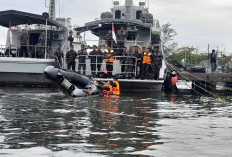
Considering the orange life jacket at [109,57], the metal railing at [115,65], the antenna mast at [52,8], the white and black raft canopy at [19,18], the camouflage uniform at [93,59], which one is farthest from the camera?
the antenna mast at [52,8]

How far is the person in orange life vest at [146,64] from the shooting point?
21250 millimetres

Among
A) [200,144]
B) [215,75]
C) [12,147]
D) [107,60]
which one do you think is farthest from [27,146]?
Result: [215,75]

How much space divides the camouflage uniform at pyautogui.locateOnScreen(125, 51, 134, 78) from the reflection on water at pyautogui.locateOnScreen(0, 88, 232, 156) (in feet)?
23.5

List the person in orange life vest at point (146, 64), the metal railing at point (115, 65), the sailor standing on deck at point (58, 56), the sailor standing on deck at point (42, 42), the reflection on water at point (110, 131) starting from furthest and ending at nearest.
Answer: the sailor standing on deck at point (42, 42)
the sailor standing on deck at point (58, 56)
the metal railing at point (115, 65)
the person in orange life vest at point (146, 64)
the reflection on water at point (110, 131)

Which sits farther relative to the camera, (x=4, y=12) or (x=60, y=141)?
(x=4, y=12)

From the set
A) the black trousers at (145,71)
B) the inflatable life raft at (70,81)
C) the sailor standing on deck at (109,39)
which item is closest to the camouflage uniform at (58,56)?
the sailor standing on deck at (109,39)

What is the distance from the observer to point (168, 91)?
25.0 metres

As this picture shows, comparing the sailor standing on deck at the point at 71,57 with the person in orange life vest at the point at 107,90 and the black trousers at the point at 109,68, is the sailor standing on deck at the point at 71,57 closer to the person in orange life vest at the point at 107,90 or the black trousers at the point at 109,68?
the black trousers at the point at 109,68

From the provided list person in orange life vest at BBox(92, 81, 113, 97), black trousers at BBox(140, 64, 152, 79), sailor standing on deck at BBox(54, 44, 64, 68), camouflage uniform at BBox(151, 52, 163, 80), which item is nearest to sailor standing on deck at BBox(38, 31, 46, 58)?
sailor standing on deck at BBox(54, 44, 64, 68)

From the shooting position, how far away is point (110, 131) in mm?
9227

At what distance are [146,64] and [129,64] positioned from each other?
31.8 inches

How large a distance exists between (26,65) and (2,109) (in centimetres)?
1013

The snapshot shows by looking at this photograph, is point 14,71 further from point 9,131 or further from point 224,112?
point 9,131

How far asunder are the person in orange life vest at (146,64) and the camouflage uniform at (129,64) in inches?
22.3
